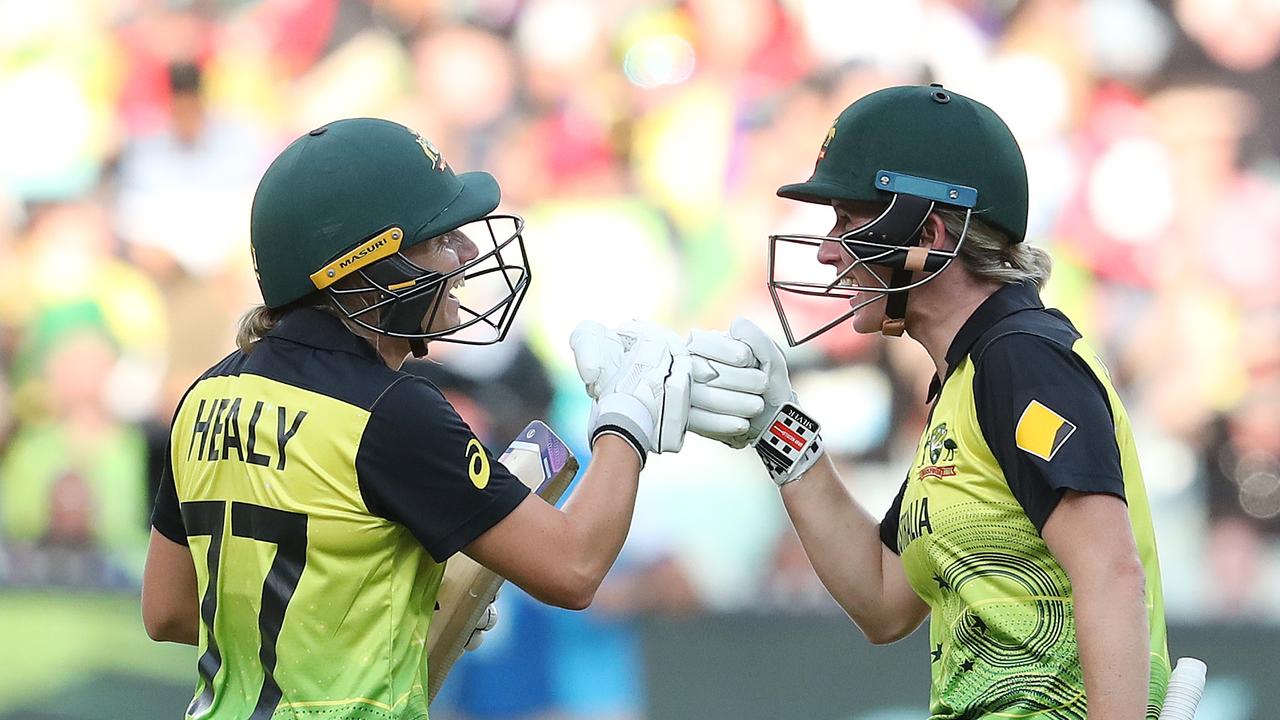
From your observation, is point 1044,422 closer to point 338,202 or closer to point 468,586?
point 468,586

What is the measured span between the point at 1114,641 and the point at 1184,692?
267 millimetres

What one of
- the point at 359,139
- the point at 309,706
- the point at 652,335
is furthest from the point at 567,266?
the point at 309,706

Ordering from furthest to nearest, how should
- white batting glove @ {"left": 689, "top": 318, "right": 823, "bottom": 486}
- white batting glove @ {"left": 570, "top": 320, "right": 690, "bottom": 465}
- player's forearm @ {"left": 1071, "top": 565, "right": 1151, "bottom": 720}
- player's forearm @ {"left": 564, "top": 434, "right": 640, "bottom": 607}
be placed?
white batting glove @ {"left": 689, "top": 318, "right": 823, "bottom": 486}
white batting glove @ {"left": 570, "top": 320, "right": 690, "bottom": 465}
player's forearm @ {"left": 564, "top": 434, "right": 640, "bottom": 607}
player's forearm @ {"left": 1071, "top": 565, "right": 1151, "bottom": 720}

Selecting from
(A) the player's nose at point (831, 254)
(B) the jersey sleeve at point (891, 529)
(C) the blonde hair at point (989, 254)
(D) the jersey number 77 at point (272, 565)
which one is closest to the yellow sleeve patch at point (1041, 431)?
(C) the blonde hair at point (989, 254)

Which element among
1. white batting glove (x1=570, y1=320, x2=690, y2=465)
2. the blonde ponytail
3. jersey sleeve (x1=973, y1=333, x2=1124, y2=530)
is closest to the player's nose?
white batting glove (x1=570, y1=320, x2=690, y2=465)

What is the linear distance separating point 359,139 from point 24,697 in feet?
13.3

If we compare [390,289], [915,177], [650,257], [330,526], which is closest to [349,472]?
[330,526]

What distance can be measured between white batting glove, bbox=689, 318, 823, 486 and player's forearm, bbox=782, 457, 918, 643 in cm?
5

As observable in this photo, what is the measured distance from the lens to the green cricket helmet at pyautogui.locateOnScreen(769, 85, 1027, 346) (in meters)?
2.79

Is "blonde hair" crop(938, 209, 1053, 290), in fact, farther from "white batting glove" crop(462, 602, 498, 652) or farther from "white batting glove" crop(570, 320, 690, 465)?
"white batting glove" crop(462, 602, 498, 652)

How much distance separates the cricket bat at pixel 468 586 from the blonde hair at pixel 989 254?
0.83 metres

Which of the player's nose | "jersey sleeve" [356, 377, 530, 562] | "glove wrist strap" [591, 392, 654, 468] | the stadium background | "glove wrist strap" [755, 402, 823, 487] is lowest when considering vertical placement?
the stadium background

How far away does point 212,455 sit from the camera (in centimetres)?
252

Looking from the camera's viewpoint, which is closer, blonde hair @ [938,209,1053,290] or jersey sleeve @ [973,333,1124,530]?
jersey sleeve @ [973,333,1124,530]
